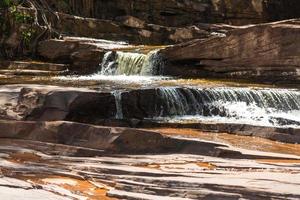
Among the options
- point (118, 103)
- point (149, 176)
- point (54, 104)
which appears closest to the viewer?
point (149, 176)

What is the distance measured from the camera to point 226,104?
14734 millimetres

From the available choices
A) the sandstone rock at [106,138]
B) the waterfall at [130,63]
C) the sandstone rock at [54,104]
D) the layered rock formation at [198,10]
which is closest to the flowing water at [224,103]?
the sandstone rock at [54,104]

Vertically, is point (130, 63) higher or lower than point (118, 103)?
higher

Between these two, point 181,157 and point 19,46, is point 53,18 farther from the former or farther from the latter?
point 181,157

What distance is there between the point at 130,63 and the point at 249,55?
16.4ft

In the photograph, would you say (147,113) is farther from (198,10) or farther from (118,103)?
(198,10)

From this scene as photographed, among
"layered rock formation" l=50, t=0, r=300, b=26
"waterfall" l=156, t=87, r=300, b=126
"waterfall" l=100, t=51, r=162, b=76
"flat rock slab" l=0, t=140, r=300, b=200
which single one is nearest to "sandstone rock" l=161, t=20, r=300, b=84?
"waterfall" l=100, t=51, r=162, b=76

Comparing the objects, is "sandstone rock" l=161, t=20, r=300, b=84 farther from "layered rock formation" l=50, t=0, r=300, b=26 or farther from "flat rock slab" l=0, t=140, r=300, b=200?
"layered rock formation" l=50, t=0, r=300, b=26

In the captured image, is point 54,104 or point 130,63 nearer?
point 54,104

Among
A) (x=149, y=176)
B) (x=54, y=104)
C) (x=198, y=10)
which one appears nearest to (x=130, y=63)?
(x=54, y=104)

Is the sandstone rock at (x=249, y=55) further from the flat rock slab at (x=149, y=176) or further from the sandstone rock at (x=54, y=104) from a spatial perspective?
the flat rock slab at (x=149, y=176)

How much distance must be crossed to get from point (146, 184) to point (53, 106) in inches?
260

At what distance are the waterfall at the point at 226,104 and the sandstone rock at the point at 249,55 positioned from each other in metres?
3.40

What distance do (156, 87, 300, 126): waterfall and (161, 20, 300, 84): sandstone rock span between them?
3396mm
